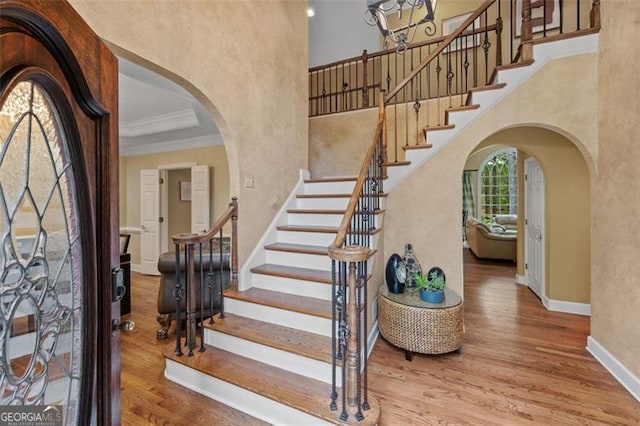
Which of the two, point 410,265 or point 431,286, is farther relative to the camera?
point 410,265

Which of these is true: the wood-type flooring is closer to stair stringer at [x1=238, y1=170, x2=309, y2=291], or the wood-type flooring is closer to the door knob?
stair stringer at [x1=238, y1=170, x2=309, y2=291]

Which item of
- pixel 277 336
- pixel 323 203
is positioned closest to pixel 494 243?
pixel 323 203

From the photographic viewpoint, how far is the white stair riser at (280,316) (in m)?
2.18

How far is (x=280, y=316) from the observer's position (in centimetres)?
232

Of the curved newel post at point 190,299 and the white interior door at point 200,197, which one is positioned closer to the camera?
the curved newel post at point 190,299

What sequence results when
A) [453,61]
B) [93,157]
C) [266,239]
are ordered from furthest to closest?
[453,61], [266,239], [93,157]

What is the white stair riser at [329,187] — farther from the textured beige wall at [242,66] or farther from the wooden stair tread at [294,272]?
the wooden stair tread at [294,272]

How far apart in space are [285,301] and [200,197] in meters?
3.66

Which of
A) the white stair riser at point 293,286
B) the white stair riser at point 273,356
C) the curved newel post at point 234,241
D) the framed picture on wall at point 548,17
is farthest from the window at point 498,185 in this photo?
the white stair riser at point 273,356

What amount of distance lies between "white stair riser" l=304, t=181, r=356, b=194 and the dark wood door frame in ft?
8.62

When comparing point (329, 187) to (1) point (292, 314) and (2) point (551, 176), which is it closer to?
(1) point (292, 314)

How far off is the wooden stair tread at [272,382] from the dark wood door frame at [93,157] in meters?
0.95

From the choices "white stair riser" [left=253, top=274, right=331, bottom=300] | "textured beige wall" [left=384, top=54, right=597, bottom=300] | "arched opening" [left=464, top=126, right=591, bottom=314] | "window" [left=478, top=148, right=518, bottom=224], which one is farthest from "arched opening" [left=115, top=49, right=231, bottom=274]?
"window" [left=478, top=148, right=518, bottom=224]

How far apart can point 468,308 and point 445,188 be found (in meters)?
1.78
